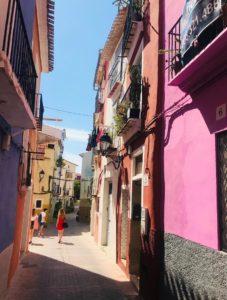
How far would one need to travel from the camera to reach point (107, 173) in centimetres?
1434

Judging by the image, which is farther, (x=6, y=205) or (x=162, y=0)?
(x=162, y=0)

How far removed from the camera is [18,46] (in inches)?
222

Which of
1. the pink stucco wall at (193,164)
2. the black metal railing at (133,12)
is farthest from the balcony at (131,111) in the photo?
the pink stucco wall at (193,164)

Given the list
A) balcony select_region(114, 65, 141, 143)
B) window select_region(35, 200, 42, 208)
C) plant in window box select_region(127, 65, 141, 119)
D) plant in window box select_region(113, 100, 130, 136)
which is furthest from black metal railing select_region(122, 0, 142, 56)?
window select_region(35, 200, 42, 208)

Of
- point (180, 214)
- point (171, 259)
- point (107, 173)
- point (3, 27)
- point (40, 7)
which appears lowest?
point (171, 259)

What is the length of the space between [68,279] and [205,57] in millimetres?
6762

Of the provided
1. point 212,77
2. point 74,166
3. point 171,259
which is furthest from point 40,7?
point 74,166

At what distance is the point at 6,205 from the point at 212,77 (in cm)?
466

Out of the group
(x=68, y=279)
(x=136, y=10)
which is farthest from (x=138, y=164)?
(x=136, y=10)

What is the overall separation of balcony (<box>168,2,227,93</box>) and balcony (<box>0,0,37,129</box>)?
2.45 m

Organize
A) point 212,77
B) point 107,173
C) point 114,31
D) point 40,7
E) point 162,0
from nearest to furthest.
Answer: point 212,77, point 162,0, point 40,7, point 114,31, point 107,173

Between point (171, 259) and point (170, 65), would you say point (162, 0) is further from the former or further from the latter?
point (171, 259)

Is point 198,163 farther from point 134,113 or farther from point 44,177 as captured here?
point 44,177

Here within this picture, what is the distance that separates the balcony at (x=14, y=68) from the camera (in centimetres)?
452
